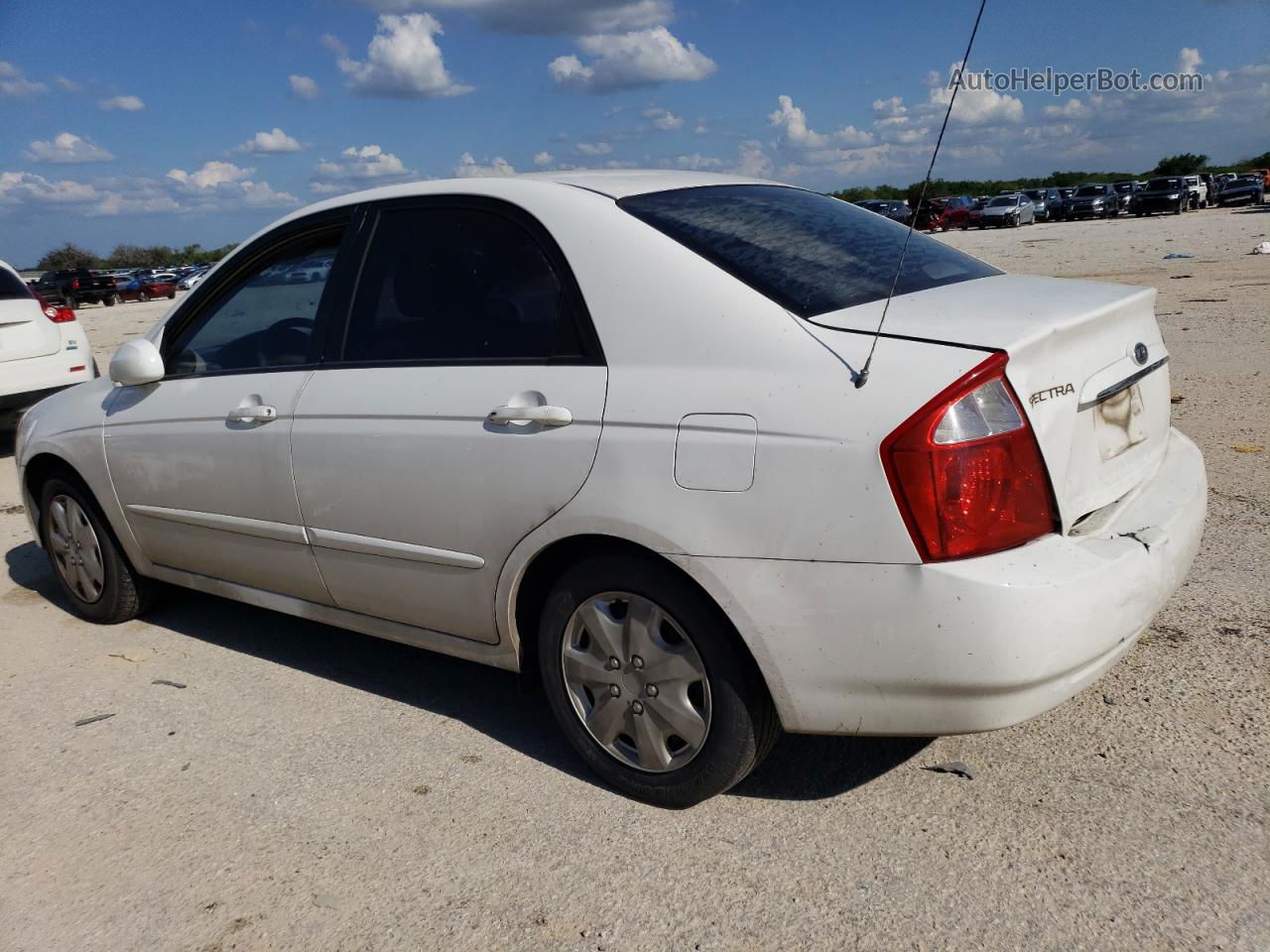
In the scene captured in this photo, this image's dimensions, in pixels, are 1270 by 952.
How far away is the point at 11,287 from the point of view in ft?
28.9

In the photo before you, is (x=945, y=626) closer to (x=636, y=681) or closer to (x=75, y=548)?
(x=636, y=681)

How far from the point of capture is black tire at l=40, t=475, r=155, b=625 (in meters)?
4.60

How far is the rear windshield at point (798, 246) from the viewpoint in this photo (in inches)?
110

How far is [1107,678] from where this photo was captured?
11.4 ft

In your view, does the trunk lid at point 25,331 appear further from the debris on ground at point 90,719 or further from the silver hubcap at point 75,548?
the debris on ground at point 90,719

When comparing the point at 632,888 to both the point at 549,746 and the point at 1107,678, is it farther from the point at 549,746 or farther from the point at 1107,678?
the point at 1107,678

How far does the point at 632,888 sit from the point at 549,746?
2.70 feet

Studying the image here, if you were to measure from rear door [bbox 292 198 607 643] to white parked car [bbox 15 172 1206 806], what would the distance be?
0.03ft

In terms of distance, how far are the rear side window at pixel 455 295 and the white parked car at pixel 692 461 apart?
0.03 feet

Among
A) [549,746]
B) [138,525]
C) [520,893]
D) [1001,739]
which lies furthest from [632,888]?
[138,525]

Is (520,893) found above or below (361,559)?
below

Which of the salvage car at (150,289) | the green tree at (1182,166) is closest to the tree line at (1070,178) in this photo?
the green tree at (1182,166)

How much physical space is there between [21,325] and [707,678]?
7.96 m

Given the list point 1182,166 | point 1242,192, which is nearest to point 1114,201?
point 1242,192
